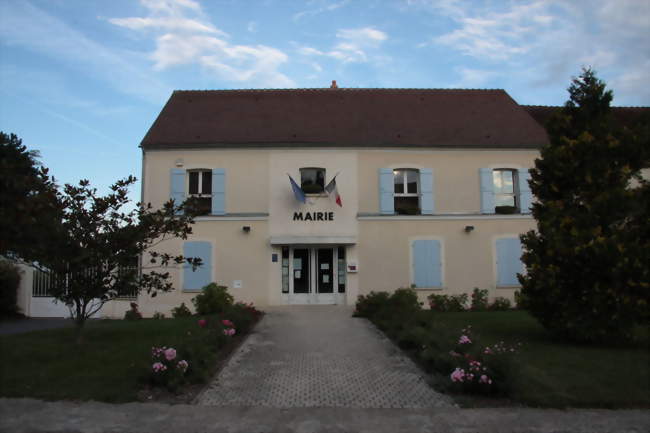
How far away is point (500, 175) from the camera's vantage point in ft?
54.7

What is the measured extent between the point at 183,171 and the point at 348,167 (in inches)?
201

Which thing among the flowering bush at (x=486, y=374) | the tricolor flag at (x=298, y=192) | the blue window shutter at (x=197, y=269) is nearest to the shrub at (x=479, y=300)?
the tricolor flag at (x=298, y=192)

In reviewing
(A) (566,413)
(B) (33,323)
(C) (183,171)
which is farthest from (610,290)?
(B) (33,323)

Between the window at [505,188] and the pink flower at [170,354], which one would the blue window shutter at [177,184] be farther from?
the window at [505,188]

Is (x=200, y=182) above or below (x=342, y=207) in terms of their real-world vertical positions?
above

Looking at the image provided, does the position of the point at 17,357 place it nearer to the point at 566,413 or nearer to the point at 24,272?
the point at 566,413

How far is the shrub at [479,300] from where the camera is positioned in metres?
15.3

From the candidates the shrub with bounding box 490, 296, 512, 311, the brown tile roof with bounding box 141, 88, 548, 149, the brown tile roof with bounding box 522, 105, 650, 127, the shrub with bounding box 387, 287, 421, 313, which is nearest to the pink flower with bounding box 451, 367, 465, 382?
the shrub with bounding box 387, 287, 421, 313

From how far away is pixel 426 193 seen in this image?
52.9 feet

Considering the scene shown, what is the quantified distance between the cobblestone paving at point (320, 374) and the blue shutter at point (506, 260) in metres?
6.34

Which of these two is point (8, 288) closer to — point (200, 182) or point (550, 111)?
point (200, 182)

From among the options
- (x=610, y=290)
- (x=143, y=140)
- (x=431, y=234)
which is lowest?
(x=610, y=290)

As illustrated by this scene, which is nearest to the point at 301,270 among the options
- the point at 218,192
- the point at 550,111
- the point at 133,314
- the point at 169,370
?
the point at 218,192

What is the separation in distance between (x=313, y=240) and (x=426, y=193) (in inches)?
151
